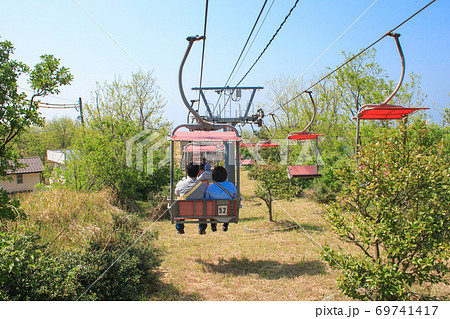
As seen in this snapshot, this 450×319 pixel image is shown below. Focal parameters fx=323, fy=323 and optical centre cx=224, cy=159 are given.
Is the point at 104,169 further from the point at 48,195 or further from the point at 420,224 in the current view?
the point at 420,224

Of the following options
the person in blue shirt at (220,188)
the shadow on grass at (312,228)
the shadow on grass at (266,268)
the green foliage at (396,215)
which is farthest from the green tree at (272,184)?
the green foliage at (396,215)

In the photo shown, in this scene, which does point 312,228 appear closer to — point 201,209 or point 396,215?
point 201,209

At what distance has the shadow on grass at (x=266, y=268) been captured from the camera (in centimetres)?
779

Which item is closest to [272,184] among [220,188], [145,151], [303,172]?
[303,172]

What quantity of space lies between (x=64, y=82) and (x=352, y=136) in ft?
51.2

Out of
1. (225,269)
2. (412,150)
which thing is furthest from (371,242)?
(225,269)

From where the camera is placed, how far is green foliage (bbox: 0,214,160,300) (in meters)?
4.78

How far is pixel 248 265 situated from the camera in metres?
8.61

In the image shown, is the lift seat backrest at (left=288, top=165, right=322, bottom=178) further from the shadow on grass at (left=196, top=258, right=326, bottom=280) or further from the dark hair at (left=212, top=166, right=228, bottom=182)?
the dark hair at (left=212, top=166, right=228, bottom=182)

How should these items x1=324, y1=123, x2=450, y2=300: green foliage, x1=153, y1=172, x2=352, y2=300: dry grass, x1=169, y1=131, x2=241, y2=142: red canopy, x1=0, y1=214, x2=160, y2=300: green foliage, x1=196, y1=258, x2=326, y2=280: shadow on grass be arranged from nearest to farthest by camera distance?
x1=324, y1=123, x2=450, y2=300: green foliage → x1=0, y1=214, x2=160, y2=300: green foliage → x1=169, y1=131, x2=241, y2=142: red canopy → x1=153, y1=172, x2=352, y2=300: dry grass → x1=196, y1=258, x2=326, y2=280: shadow on grass

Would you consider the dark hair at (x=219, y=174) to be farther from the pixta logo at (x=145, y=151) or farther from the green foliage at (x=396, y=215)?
the pixta logo at (x=145, y=151)

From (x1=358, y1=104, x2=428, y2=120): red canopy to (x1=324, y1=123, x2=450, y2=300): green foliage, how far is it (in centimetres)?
61

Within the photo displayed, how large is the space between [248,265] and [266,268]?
21.3 inches

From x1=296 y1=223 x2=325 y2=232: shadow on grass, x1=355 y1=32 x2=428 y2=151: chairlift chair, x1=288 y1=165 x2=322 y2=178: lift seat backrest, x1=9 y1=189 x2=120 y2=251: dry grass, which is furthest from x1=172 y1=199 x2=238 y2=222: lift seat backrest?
x1=296 y1=223 x2=325 y2=232: shadow on grass
